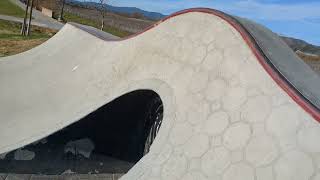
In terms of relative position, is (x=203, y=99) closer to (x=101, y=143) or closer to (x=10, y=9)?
(x=101, y=143)

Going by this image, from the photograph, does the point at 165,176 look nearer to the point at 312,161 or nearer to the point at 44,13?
the point at 312,161

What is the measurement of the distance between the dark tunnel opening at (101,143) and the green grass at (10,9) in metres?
31.8

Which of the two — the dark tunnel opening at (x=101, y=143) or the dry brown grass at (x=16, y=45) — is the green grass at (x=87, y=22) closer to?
the dry brown grass at (x=16, y=45)

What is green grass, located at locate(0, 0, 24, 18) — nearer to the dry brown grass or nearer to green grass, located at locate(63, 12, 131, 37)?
green grass, located at locate(63, 12, 131, 37)

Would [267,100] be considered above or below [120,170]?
above

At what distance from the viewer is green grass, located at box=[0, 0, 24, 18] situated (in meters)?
38.1

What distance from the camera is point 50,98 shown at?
7.96 metres

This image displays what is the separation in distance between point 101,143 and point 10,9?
117 feet

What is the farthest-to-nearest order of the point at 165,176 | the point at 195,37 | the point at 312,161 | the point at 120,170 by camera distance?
the point at 120,170 → the point at 195,37 → the point at 165,176 → the point at 312,161

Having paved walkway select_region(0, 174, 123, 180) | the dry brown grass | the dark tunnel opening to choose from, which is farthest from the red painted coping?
the dry brown grass

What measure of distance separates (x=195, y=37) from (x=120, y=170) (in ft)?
8.40

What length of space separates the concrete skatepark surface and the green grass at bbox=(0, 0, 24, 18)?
31.6 meters

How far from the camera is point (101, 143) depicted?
7.96m

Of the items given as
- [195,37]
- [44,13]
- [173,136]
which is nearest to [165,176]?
[173,136]
